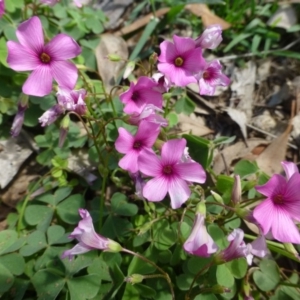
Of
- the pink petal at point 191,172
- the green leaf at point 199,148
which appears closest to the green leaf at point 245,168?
the green leaf at point 199,148

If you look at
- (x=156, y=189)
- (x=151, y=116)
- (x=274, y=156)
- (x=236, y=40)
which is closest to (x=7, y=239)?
(x=156, y=189)

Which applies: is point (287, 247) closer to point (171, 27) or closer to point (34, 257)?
point (34, 257)

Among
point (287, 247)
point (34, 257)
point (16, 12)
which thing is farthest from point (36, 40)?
point (287, 247)

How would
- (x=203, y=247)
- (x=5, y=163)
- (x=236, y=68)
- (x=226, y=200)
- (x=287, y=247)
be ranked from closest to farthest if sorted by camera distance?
(x=203, y=247)
(x=287, y=247)
(x=226, y=200)
(x=5, y=163)
(x=236, y=68)

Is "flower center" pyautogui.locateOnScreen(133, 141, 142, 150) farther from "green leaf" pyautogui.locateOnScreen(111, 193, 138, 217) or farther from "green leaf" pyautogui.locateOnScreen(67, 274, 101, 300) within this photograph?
"green leaf" pyautogui.locateOnScreen(67, 274, 101, 300)

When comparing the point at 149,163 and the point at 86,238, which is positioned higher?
the point at 149,163

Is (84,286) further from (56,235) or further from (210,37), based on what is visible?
(210,37)
